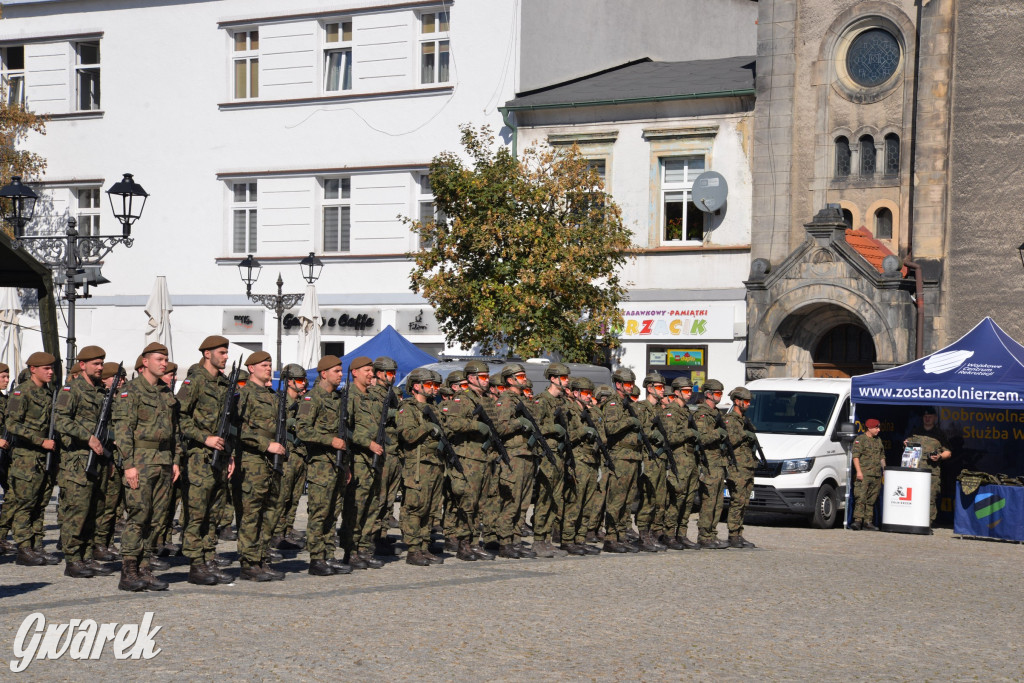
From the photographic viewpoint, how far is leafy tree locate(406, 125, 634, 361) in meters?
28.1

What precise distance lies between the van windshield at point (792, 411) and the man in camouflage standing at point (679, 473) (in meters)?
4.52

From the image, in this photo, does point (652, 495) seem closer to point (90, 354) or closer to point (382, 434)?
point (382, 434)

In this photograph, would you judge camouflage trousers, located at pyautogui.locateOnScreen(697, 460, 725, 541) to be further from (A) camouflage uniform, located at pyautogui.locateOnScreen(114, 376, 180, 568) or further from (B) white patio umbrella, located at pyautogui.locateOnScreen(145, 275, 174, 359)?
(B) white patio umbrella, located at pyautogui.locateOnScreen(145, 275, 174, 359)

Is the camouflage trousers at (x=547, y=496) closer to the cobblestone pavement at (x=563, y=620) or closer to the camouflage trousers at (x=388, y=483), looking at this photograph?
the cobblestone pavement at (x=563, y=620)

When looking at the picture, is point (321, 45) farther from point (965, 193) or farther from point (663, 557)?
point (663, 557)

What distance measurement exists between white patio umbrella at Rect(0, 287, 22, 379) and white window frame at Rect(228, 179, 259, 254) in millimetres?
10351

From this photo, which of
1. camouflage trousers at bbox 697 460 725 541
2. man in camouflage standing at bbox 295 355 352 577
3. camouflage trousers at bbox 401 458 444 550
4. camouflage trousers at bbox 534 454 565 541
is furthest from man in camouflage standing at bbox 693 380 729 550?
man in camouflage standing at bbox 295 355 352 577

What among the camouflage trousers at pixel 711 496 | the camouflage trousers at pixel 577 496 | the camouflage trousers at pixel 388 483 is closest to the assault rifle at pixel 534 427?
the camouflage trousers at pixel 577 496

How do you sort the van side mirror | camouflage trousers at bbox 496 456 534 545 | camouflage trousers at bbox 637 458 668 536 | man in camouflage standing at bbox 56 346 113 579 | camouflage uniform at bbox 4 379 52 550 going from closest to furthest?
man in camouflage standing at bbox 56 346 113 579 → camouflage uniform at bbox 4 379 52 550 → camouflage trousers at bbox 496 456 534 545 → camouflage trousers at bbox 637 458 668 536 → the van side mirror

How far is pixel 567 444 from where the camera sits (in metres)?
16.2

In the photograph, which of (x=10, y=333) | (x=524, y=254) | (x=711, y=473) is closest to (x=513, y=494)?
(x=711, y=473)

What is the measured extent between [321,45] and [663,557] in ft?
73.8

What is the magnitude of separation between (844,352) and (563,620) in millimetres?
20325

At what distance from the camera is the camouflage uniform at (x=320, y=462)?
1344 cm
